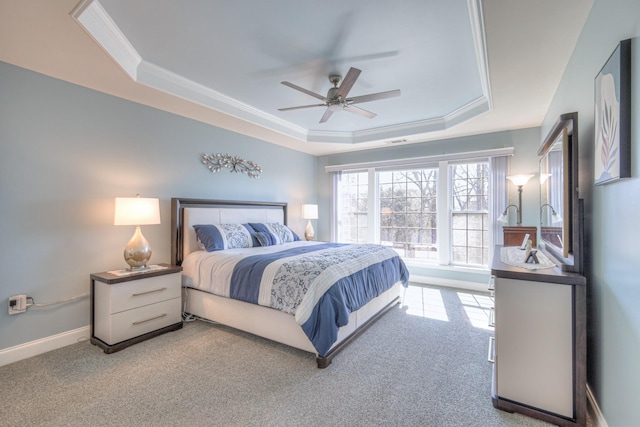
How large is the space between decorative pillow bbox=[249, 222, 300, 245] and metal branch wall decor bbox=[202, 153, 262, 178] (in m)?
0.90

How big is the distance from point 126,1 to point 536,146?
505 cm

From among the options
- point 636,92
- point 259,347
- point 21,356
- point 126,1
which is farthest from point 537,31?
point 21,356

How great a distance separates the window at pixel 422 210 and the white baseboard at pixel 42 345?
4386 mm

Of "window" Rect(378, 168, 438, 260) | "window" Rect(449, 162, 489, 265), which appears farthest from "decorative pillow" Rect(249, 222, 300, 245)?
"window" Rect(449, 162, 489, 265)

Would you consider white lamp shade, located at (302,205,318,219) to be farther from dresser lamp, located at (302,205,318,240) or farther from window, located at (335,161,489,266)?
window, located at (335,161,489,266)

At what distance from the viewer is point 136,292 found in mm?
2785

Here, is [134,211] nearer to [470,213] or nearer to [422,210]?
[422,210]

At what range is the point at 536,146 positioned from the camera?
4.17 metres

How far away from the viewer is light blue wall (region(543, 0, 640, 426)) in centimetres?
123

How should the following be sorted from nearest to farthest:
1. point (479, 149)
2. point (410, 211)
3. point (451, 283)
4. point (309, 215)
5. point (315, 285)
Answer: point (315, 285)
point (479, 149)
point (451, 283)
point (410, 211)
point (309, 215)

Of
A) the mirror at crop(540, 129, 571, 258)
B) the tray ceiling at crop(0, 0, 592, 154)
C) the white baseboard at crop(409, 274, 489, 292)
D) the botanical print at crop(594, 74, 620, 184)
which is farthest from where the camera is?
the white baseboard at crop(409, 274, 489, 292)

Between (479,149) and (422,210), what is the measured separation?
136 cm

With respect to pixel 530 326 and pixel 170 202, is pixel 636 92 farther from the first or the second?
pixel 170 202

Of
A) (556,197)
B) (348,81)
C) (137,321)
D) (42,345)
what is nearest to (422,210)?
(556,197)
